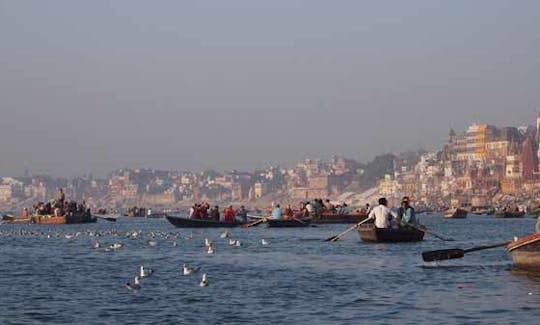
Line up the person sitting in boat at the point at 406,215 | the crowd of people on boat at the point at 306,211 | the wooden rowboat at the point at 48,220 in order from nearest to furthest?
the person sitting in boat at the point at 406,215
the crowd of people on boat at the point at 306,211
the wooden rowboat at the point at 48,220

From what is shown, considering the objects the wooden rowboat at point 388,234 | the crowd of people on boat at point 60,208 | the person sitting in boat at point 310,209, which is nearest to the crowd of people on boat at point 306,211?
the person sitting in boat at point 310,209

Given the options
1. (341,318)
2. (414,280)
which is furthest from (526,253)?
(341,318)

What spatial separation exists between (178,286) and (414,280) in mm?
6120

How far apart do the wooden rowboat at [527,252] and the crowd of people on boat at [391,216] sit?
46.6 feet

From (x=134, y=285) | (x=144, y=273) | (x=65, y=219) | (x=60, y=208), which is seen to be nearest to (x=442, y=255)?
(x=144, y=273)

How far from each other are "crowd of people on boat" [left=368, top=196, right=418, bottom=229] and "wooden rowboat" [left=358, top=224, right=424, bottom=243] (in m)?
0.23

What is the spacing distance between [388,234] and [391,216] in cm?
77

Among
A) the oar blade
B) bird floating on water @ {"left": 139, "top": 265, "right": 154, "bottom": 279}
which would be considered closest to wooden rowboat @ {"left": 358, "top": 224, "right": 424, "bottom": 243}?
the oar blade

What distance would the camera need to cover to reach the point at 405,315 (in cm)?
2620

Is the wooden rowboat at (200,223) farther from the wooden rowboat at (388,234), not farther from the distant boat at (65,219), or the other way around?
the wooden rowboat at (388,234)

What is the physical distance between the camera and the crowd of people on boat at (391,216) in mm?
50375

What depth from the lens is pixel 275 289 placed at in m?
31.9

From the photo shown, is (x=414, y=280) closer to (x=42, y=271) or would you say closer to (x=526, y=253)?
(x=526, y=253)

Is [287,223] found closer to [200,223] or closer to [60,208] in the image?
[200,223]
